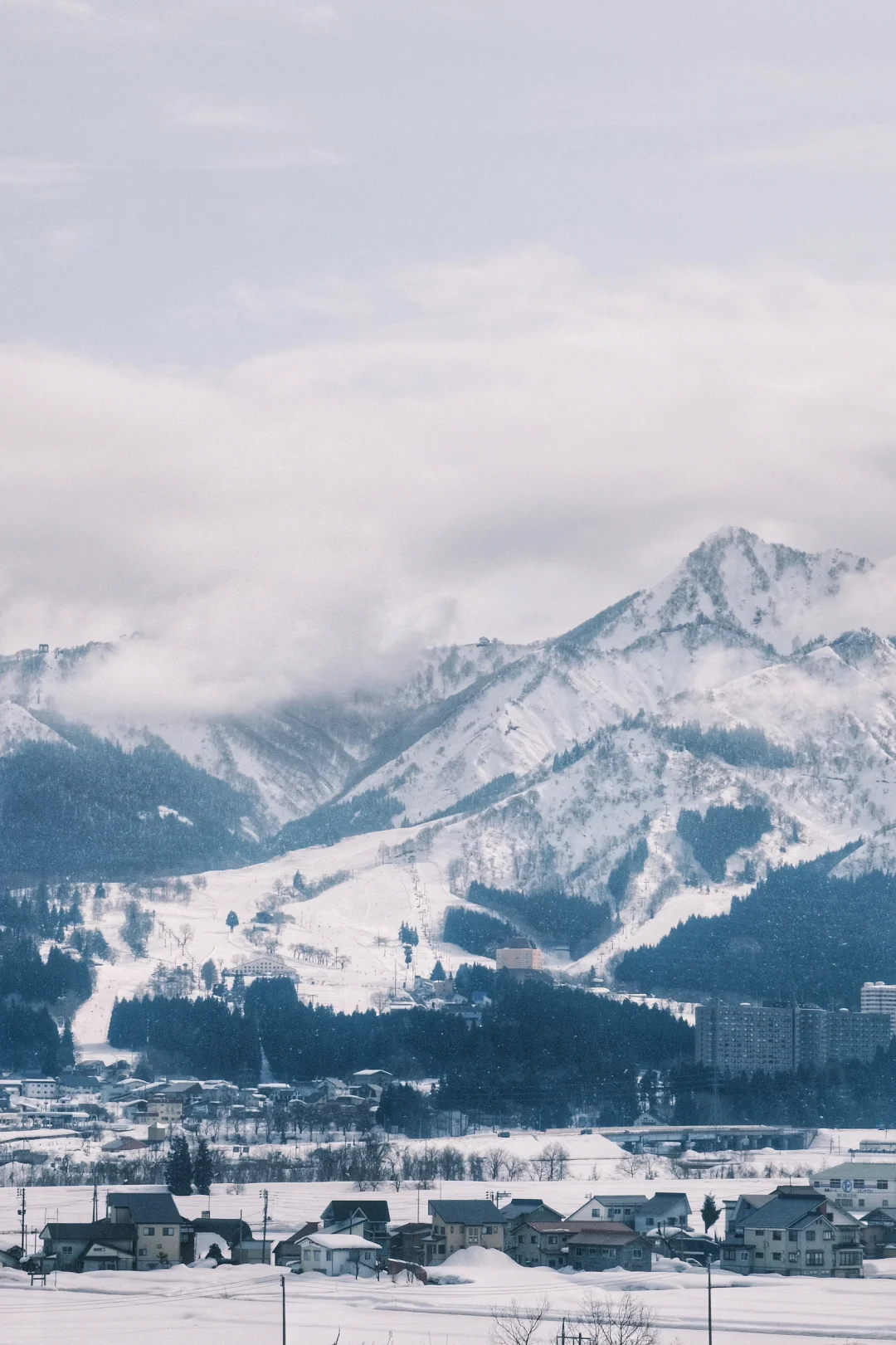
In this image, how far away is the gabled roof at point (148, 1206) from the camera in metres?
88.6

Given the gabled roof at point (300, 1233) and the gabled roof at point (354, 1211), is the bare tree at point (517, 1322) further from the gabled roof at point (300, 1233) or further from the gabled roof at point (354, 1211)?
the gabled roof at point (354, 1211)

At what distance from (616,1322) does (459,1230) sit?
2472cm

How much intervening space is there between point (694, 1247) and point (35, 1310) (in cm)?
2933

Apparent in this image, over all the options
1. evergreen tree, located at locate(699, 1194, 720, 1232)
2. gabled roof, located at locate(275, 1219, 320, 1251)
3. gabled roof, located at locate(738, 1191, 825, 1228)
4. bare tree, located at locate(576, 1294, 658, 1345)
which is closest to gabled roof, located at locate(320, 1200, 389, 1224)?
gabled roof, located at locate(275, 1219, 320, 1251)

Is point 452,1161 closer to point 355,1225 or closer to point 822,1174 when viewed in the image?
point 822,1174

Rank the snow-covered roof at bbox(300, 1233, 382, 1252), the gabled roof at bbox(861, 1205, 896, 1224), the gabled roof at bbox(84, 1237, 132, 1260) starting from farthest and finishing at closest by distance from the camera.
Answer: the gabled roof at bbox(861, 1205, 896, 1224), the gabled roof at bbox(84, 1237, 132, 1260), the snow-covered roof at bbox(300, 1233, 382, 1252)


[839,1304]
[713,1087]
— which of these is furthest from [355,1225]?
[713,1087]

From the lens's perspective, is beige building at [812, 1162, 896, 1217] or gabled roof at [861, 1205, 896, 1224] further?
beige building at [812, 1162, 896, 1217]

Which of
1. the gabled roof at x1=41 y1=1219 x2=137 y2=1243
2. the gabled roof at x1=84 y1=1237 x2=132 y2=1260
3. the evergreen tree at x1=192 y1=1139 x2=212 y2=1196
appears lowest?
the gabled roof at x1=84 y1=1237 x2=132 y2=1260

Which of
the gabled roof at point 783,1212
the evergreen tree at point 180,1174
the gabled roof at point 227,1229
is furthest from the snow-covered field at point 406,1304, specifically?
the evergreen tree at point 180,1174

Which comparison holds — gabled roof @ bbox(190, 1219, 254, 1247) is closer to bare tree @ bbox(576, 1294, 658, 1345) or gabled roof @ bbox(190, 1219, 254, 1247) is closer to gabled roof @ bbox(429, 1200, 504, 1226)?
gabled roof @ bbox(429, 1200, 504, 1226)

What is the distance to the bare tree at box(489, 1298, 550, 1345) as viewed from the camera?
63.1m

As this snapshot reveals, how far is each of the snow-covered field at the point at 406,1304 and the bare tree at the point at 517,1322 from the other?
1.11 ft

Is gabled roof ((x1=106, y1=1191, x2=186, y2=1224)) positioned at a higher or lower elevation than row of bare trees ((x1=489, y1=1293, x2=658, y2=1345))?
higher
